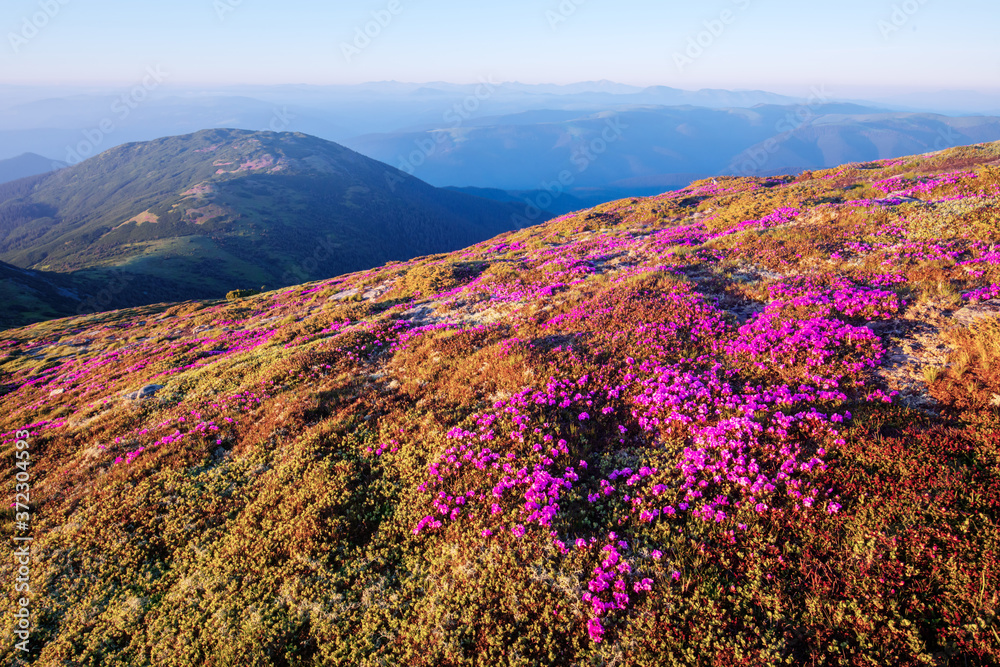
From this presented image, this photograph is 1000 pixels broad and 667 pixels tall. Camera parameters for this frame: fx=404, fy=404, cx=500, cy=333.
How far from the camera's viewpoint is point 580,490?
7848 millimetres

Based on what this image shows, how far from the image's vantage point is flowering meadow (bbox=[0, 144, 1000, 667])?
560 centimetres

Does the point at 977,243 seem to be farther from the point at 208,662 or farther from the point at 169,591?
the point at 169,591

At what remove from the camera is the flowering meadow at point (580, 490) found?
221 inches

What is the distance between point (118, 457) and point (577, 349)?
14.1 metres

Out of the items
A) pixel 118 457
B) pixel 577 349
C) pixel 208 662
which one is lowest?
pixel 118 457

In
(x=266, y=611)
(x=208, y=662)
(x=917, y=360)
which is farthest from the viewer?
(x=917, y=360)

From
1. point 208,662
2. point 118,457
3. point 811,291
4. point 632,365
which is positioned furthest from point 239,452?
point 811,291

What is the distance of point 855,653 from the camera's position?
4.90m

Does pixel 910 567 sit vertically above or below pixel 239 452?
above

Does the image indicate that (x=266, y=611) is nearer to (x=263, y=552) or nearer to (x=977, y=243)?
(x=263, y=552)

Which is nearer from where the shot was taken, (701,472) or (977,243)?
(701,472)

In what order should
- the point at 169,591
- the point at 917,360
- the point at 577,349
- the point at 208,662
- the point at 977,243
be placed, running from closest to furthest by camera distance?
the point at 208,662 < the point at 169,591 < the point at 917,360 < the point at 577,349 < the point at 977,243

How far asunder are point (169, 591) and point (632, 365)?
11.3 m

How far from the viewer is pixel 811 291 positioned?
1396cm
